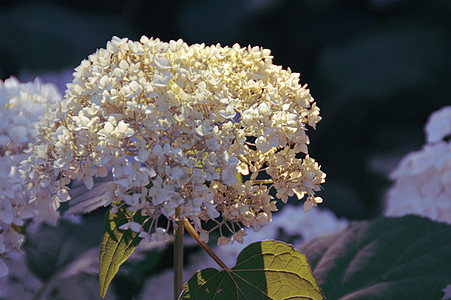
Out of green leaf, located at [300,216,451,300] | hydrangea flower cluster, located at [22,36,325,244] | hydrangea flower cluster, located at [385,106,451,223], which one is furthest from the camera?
hydrangea flower cluster, located at [385,106,451,223]

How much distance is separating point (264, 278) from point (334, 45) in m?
2.60

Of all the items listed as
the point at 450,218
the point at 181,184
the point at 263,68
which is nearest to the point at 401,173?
the point at 450,218

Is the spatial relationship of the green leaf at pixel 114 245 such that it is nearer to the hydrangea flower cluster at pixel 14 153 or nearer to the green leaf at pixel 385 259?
the hydrangea flower cluster at pixel 14 153

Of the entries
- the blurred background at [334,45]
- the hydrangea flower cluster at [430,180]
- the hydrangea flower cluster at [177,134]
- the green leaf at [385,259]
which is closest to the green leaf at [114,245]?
the hydrangea flower cluster at [177,134]

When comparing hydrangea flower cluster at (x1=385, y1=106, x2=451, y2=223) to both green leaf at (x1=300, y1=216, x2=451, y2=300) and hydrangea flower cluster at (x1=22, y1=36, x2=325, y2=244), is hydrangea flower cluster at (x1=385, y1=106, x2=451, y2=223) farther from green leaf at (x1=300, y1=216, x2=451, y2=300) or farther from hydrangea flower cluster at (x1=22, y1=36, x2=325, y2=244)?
hydrangea flower cluster at (x1=22, y1=36, x2=325, y2=244)

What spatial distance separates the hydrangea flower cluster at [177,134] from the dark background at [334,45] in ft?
5.78

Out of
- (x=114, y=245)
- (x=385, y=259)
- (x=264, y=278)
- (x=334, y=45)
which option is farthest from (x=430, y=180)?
(x=334, y=45)

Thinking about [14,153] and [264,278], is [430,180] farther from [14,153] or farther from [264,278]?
[14,153]

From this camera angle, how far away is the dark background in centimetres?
247

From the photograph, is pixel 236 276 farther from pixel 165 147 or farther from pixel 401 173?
pixel 401 173

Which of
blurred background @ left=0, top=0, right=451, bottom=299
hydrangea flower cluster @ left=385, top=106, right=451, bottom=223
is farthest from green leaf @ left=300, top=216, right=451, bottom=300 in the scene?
blurred background @ left=0, top=0, right=451, bottom=299

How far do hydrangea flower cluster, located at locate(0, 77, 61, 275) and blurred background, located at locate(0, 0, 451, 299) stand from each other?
1.57 metres

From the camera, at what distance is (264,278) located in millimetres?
610

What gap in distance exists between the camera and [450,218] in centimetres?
103
